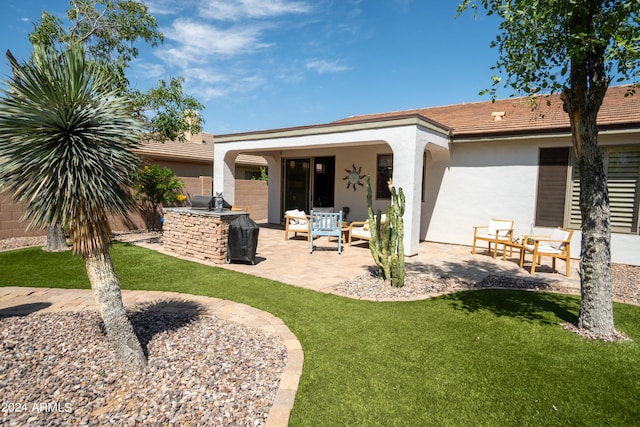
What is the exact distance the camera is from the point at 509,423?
243 centimetres

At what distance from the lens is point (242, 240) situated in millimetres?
6996

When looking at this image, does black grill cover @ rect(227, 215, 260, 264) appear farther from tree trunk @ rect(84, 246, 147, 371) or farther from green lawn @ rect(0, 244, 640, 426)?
tree trunk @ rect(84, 246, 147, 371)

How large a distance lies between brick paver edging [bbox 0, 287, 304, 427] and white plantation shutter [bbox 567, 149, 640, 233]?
7687 millimetres

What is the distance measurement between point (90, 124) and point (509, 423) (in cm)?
381

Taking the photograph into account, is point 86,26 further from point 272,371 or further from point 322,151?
point 272,371

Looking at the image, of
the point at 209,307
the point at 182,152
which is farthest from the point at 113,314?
the point at 182,152

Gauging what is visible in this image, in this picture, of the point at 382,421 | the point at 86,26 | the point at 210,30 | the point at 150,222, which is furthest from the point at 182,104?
the point at 382,421

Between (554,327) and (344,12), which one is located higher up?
(344,12)

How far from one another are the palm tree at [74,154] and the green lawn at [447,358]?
181 cm

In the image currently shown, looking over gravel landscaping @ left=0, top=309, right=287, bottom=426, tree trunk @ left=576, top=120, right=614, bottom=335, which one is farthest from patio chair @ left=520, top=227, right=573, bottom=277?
gravel landscaping @ left=0, top=309, right=287, bottom=426

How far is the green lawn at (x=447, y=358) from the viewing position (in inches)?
100

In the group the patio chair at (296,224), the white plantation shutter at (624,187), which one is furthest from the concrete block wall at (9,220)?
the white plantation shutter at (624,187)

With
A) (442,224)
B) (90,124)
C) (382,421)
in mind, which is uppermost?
(90,124)

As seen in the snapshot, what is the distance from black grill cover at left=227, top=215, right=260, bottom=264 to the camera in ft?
22.9
